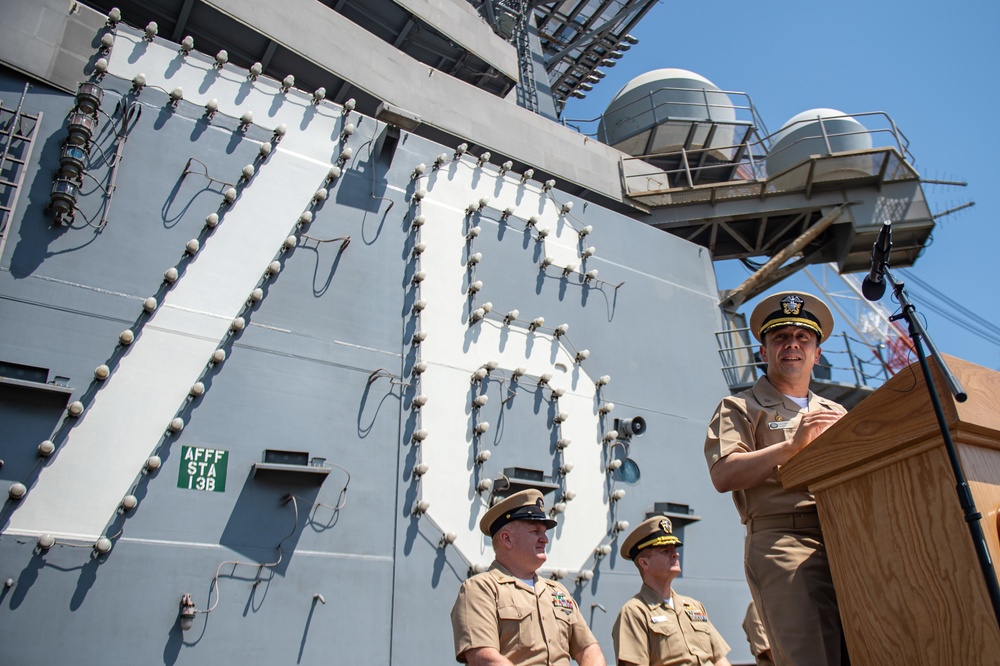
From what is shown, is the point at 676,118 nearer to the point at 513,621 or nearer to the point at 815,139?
the point at 815,139

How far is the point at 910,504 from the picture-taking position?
1.88 meters

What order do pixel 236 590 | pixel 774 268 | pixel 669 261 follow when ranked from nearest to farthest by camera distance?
pixel 236 590 < pixel 669 261 < pixel 774 268

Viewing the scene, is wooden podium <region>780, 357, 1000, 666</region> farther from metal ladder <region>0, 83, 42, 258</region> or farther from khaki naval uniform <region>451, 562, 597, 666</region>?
metal ladder <region>0, 83, 42, 258</region>

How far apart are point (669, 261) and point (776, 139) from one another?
11.3ft

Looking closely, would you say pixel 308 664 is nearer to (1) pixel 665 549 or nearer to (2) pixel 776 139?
(1) pixel 665 549

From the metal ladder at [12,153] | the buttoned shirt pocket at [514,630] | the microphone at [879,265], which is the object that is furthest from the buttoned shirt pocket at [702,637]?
the metal ladder at [12,153]

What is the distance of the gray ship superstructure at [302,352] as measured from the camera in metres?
4.36

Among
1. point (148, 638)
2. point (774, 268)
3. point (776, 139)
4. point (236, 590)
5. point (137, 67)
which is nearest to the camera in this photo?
point (148, 638)

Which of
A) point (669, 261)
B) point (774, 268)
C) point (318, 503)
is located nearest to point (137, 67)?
point (318, 503)

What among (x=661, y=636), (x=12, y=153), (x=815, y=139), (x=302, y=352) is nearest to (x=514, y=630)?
(x=661, y=636)

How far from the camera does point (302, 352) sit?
5391 mm

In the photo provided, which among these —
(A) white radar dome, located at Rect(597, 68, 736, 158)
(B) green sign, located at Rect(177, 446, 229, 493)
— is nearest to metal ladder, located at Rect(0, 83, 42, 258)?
(B) green sign, located at Rect(177, 446, 229, 493)

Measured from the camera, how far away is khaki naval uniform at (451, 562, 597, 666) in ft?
10.2

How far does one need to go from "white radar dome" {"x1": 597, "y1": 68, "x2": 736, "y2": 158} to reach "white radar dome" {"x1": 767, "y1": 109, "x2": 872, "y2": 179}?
2.30ft
